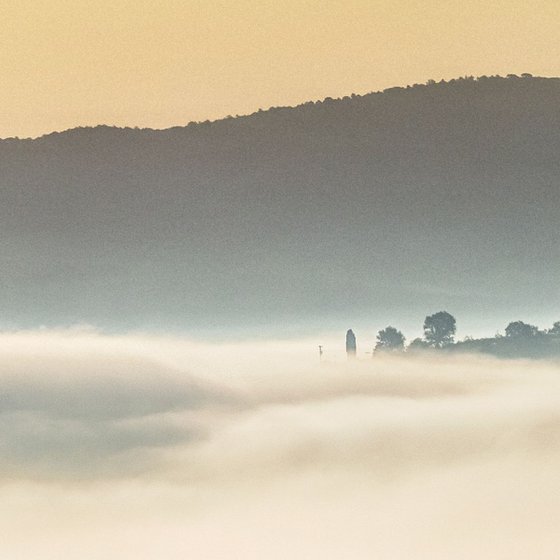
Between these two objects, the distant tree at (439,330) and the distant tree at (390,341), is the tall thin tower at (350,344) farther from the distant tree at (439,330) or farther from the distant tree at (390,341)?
the distant tree at (439,330)

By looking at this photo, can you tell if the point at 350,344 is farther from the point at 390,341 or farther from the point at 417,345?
the point at 417,345

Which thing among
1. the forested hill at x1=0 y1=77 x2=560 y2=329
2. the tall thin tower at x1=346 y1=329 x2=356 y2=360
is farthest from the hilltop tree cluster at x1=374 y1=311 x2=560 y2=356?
the forested hill at x1=0 y1=77 x2=560 y2=329

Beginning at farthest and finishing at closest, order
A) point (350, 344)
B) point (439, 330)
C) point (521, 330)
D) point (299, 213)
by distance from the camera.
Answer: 1. point (299, 213)
2. point (439, 330)
3. point (521, 330)
4. point (350, 344)

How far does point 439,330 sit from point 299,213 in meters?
6.80

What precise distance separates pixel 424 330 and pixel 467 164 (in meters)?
8.28

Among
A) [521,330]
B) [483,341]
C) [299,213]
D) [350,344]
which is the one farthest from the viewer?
[299,213]

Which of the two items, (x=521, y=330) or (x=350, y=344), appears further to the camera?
(x=521, y=330)

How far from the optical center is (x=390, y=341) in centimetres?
1859

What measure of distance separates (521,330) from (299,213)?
7.44 metres

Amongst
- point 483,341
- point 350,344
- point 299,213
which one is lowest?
point 483,341

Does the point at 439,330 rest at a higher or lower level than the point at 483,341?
higher

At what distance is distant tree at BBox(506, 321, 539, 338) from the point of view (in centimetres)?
1859

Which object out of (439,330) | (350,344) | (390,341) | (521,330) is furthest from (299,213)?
(521,330)

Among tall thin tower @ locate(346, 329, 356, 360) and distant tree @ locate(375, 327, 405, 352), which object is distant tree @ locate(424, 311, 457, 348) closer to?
distant tree @ locate(375, 327, 405, 352)
